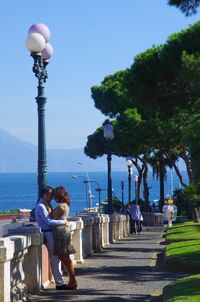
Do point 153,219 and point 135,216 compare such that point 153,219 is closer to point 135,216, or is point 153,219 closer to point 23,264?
point 135,216

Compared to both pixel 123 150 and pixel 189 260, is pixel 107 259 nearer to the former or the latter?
pixel 189 260

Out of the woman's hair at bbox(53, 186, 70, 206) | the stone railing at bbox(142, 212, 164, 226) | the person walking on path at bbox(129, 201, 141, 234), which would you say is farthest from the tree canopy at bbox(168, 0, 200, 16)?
the stone railing at bbox(142, 212, 164, 226)

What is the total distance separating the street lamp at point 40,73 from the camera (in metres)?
12.8

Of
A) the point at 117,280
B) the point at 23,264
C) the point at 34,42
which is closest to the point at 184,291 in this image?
the point at 23,264

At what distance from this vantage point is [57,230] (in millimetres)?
11188

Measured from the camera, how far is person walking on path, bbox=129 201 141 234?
32125mm

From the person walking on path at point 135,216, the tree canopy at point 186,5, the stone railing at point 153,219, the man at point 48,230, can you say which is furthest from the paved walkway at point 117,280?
the stone railing at point 153,219

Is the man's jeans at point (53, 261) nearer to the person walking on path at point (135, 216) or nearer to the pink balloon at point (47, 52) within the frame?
the pink balloon at point (47, 52)

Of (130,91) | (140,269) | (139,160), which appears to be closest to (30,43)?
(140,269)

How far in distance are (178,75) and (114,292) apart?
9.64 metres

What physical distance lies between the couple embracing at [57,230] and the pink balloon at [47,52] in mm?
3527

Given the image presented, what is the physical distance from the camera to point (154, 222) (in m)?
45.7

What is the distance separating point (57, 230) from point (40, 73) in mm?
3312

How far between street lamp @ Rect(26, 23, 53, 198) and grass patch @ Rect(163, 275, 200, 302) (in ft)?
10.7
